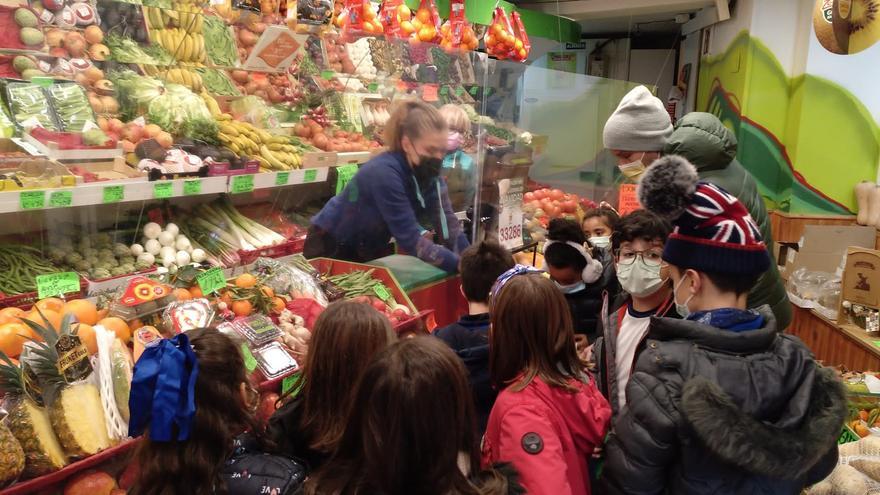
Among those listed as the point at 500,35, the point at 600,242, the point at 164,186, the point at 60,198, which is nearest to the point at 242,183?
the point at 164,186

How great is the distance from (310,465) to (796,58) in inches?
293

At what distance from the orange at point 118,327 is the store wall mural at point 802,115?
20.1 feet

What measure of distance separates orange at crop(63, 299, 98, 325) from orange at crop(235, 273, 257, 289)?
0.67 meters

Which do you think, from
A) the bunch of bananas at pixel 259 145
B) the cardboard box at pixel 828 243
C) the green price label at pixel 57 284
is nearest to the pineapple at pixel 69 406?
the green price label at pixel 57 284

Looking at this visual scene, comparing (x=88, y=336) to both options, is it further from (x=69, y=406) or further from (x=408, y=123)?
(x=408, y=123)

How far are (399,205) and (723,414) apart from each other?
2.21 meters

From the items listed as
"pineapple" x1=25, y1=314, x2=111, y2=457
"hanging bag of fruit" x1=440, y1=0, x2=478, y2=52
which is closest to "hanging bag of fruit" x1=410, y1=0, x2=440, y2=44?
"hanging bag of fruit" x1=440, y1=0, x2=478, y2=52

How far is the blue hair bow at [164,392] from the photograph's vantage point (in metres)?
1.51

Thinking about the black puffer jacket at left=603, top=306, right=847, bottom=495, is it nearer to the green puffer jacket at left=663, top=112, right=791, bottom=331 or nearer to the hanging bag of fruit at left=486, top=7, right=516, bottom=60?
the green puffer jacket at left=663, top=112, right=791, bottom=331

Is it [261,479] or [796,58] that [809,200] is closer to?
[796,58]

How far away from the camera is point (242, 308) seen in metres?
2.94

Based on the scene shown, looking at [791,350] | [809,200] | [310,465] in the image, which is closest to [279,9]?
[310,465]

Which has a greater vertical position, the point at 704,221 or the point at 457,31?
the point at 457,31

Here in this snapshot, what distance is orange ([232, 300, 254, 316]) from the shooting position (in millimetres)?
2939
